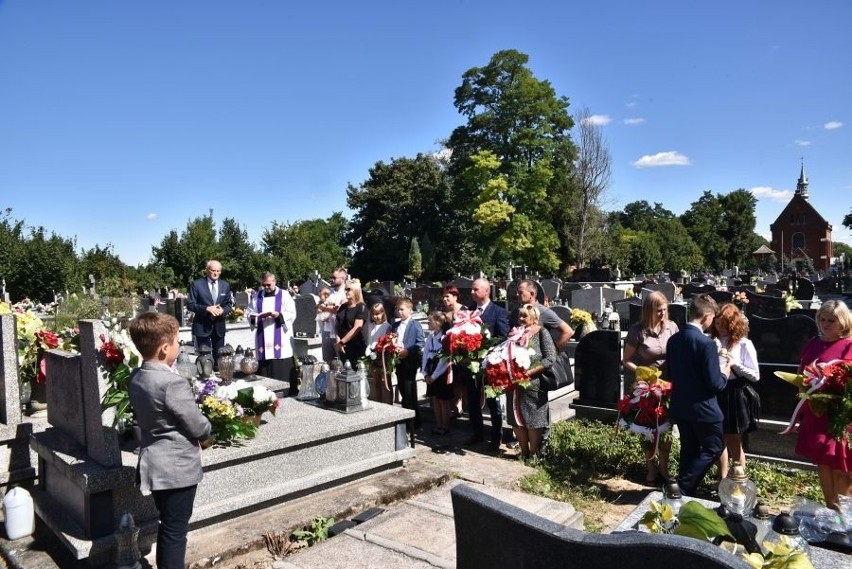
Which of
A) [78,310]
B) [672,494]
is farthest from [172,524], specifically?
[78,310]

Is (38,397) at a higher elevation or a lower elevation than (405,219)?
lower

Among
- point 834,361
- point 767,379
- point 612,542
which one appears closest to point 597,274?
point 767,379

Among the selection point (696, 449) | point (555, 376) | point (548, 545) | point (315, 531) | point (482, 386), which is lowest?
point (315, 531)

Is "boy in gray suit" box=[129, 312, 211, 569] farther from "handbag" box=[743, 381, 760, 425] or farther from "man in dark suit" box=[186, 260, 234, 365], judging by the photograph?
"man in dark suit" box=[186, 260, 234, 365]

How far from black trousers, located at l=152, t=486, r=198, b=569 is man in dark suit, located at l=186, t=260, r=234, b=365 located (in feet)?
16.6

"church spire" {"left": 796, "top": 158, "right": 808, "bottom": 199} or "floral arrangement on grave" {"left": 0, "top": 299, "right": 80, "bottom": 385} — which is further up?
"church spire" {"left": 796, "top": 158, "right": 808, "bottom": 199}

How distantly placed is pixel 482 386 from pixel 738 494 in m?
4.13

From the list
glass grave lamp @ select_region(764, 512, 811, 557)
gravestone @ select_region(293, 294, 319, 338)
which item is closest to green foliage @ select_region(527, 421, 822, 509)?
glass grave lamp @ select_region(764, 512, 811, 557)

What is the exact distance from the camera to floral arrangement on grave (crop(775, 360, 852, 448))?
4.06 meters

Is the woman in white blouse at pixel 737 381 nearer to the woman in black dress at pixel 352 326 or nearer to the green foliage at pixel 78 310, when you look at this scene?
the woman in black dress at pixel 352 326

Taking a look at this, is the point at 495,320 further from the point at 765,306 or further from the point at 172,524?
the point at 765,306

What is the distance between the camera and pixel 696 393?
15.9 feet

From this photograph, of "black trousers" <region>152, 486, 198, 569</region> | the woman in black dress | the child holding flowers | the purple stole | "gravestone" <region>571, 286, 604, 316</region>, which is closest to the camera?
"black trousers" <region>152, 486, 198, 569</region>

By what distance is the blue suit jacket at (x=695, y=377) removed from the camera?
475 centimetres
